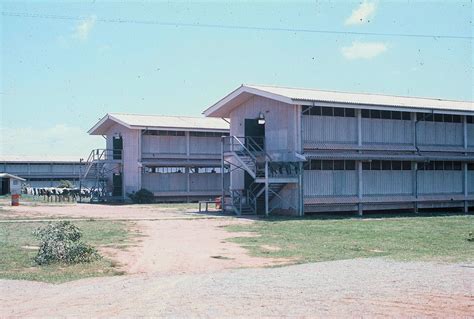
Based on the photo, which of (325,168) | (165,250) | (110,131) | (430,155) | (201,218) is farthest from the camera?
(110,131)

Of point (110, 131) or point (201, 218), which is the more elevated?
point (110, 131)

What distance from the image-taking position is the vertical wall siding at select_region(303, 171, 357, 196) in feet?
94.7

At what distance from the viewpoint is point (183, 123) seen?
44812 millimetres

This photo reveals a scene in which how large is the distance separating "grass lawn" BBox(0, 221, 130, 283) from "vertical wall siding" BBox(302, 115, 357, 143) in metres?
10.4

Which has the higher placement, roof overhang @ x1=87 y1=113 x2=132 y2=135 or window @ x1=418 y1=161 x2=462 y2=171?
roof overhang @ x1=87 y1=113 x2=132 y2=135

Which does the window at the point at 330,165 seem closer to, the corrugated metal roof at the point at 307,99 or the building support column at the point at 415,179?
the corrugated metal roof at the point at 307,99

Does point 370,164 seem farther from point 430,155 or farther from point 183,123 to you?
point 183,123

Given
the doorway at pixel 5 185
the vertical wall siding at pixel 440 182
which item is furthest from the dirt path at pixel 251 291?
the doorway at pixel 5 185

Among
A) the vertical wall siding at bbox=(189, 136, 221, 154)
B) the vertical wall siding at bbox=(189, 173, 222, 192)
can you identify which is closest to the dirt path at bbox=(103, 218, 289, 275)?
the vertical wall siding at bbox=(189, 173, 222, 192)

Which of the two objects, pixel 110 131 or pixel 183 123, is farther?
pixel 110 131

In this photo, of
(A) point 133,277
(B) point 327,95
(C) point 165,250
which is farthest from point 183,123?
(A) point 133,277

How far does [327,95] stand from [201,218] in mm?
9368

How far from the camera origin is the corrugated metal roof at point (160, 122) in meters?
42.3

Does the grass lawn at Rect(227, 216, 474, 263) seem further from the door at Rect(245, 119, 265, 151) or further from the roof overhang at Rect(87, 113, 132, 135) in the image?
the roof overhang at Rect(87, 113, 132, 135)
